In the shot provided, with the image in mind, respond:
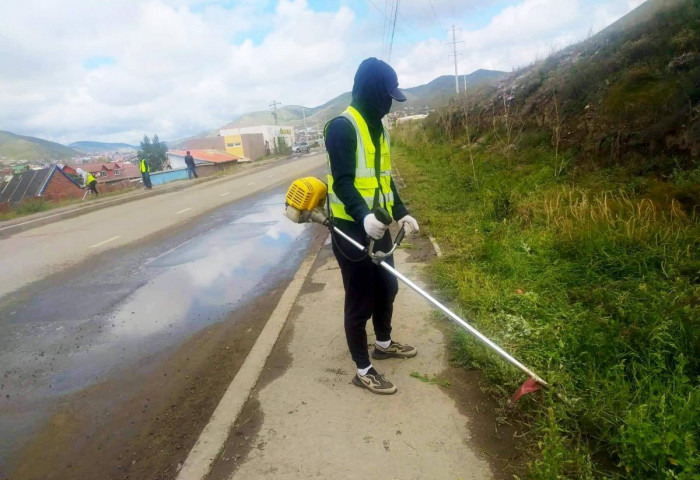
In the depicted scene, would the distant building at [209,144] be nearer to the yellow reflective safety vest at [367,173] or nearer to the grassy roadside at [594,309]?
the grassy roadside at [594,309]

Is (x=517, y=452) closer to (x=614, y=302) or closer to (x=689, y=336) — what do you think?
(x=689, y=336)

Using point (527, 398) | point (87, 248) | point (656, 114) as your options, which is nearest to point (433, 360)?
point (527, 398)

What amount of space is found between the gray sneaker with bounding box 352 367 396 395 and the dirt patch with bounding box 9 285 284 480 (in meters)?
0.99

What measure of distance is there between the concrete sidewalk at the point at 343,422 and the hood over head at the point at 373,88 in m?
1.75

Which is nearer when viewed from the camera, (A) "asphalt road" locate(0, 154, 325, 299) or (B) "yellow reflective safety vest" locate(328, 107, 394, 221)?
(B) "yellow reflective safety vest" locate(328, 107, 394, 221)

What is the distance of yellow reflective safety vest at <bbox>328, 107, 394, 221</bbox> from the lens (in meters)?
2.51

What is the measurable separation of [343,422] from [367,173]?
4.84 feet

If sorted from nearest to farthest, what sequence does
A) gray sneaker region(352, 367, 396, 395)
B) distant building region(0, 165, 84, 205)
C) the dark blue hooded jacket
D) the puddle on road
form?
1. the dark blue hooded jacket
2. gray sneaker region(352, 367, 396, 395)
3. the puddle on road
4. distant building region(0, 165, 84, 205)

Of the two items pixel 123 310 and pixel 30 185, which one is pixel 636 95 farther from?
pixel 30 185

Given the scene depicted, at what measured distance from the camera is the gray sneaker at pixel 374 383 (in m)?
2.74

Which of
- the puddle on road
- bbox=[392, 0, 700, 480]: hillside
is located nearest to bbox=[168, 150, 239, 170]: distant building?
the puddle on road

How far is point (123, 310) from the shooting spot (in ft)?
16.1

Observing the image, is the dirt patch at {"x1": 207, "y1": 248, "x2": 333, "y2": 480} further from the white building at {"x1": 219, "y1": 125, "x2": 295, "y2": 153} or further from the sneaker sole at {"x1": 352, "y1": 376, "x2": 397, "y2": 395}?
the white building at {"x1": 219, "y1": 125, "x2": 295, "y2": 153}

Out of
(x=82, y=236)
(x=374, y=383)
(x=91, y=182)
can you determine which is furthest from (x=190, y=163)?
(x=374, y=383)
